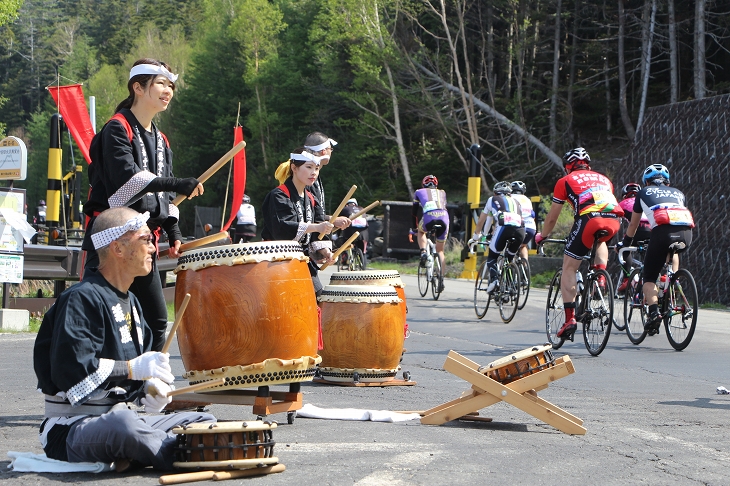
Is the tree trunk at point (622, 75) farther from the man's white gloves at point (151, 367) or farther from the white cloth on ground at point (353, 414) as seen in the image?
the man's white gloves at point (151, 367)

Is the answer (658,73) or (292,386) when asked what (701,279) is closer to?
(292,386)

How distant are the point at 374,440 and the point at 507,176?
1255 inches

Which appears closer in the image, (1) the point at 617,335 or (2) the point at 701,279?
(1) the point at 617,335

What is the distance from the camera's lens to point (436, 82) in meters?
41.7

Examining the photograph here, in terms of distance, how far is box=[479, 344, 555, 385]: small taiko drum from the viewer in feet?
18.9

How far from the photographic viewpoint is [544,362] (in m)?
5.77

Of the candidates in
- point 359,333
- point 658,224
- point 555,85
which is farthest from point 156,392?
point 555,85

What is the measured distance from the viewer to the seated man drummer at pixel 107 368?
4.22 m

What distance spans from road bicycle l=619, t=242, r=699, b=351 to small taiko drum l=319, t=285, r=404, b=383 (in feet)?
13.8

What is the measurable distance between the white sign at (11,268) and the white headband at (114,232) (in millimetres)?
7944

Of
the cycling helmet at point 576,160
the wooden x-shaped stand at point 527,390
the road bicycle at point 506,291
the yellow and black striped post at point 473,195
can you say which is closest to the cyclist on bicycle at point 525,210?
the road bicycle at point 506,291

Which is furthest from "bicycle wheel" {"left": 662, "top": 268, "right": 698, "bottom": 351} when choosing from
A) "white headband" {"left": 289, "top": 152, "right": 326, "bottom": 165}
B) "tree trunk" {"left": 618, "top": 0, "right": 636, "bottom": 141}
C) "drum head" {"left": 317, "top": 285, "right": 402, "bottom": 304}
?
"tree trunk" {"left": 618, "top": 0, "right": 636, "bottom": 141}

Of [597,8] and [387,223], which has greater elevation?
[597,8]

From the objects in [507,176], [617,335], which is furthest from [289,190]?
[507,176]
